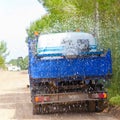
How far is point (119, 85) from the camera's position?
1577 centimetres

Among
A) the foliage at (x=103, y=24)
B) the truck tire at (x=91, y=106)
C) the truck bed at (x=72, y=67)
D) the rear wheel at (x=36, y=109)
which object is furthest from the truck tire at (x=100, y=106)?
the rear wheel at (x=36, y=109)

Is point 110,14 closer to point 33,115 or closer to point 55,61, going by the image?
point 55,61

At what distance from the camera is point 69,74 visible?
14.1 meters

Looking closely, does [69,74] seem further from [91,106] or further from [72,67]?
[91,106]

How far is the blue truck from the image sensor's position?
1405 centimetres

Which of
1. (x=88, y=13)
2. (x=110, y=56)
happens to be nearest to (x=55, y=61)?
(x=110, y=56)

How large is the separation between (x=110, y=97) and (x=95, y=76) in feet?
7.74

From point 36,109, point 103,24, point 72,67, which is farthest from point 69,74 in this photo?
point 103,24

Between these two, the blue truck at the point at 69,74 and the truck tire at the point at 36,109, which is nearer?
the blue truck at the point at 69,74

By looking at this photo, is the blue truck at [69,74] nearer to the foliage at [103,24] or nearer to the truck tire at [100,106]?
the truck tire at [100,106]

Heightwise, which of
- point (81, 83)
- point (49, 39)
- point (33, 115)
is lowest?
point (33, 115)

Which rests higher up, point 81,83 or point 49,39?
point 49,39

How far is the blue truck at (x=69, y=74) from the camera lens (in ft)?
46.1

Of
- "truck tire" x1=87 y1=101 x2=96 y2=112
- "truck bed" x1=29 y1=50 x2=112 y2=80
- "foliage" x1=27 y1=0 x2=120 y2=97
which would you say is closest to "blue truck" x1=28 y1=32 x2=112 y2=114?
"truck bed" x1=29 y1=50 x2=112 y2=80
